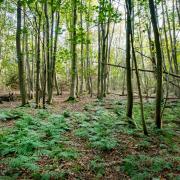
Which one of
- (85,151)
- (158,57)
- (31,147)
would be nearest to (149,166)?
(85,151)

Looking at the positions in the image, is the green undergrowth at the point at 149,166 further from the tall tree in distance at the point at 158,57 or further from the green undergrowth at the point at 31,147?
the tall tree in distance at the point at 158,57

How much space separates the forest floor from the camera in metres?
6.05

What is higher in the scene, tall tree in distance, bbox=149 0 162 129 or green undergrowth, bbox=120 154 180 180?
tall tree in distance, bbox=149 0 162 129

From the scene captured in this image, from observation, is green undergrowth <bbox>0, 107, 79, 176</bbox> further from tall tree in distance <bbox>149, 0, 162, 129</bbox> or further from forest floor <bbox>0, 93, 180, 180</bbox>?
tall tree in distance <bbox>149, 0, 162, 129</bbox>

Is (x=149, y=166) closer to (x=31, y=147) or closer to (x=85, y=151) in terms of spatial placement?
(x=85, y=151)

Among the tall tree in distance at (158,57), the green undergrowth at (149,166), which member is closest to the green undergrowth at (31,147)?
the green undergrowth at (149,166)

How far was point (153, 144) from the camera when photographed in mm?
8344

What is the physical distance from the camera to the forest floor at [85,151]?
6055 mm

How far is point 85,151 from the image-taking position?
7.40 meters

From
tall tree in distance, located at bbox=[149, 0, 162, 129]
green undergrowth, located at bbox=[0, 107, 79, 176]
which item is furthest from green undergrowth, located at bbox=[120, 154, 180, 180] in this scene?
tall tree in distance, located at bbox=[149, 0, 162, 129]

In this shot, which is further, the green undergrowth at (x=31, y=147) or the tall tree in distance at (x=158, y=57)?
the tall tree in distance at (x=158, y=57)

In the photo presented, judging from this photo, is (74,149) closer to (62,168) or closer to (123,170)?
(62,168)

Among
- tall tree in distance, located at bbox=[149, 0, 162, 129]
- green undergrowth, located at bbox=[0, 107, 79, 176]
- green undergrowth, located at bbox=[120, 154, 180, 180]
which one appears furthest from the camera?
tall tree in distance, located at bbox=[149, 0, 162, 129]

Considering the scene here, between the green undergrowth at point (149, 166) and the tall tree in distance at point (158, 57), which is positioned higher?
the tall tree in distance at point (158, 57)
